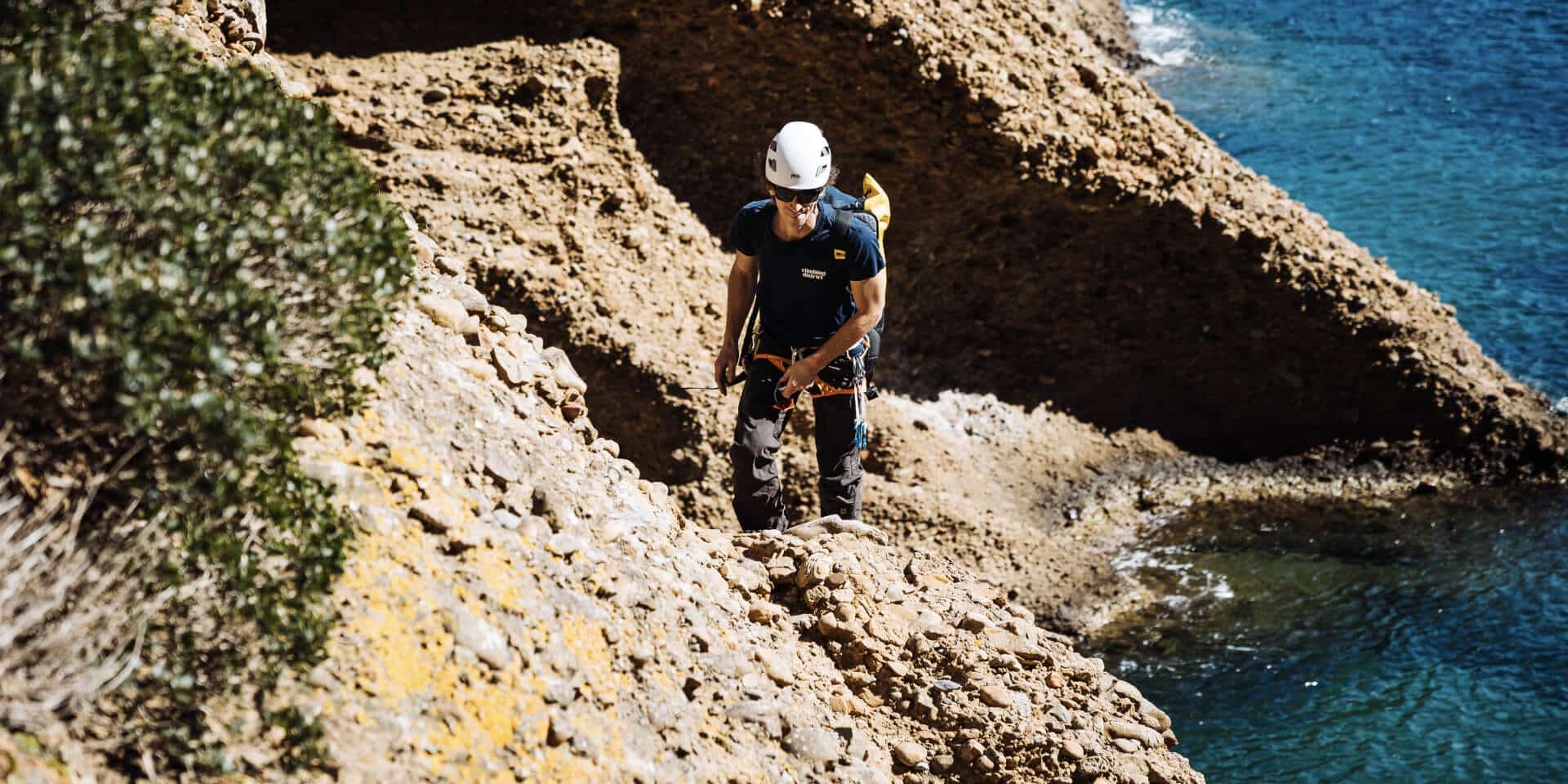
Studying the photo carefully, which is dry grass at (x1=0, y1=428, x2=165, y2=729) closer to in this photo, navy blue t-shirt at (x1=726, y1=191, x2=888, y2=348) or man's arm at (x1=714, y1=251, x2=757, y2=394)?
Result: navy blue t-shirt at (x1=726, y1=191, x2=888, y2=348)

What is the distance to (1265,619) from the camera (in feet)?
32.4

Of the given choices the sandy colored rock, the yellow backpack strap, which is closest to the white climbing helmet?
the yellow backpack strap

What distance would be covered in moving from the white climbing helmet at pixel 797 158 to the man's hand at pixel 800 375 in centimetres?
98

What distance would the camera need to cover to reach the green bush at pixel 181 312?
3.18 meters

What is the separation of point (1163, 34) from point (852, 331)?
23.0 m

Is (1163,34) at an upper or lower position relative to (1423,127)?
upper

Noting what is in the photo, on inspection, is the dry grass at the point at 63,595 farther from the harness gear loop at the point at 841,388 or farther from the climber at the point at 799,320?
the harness gear loop at the point at 841,388

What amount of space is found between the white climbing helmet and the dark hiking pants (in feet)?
3.71

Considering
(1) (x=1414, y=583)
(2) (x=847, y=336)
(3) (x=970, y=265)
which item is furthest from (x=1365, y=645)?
(2) (x=847, y=336)

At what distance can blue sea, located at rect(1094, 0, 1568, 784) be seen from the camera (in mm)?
8562

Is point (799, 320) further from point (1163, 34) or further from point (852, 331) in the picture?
point (1163, 34)

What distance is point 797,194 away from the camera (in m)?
5.94

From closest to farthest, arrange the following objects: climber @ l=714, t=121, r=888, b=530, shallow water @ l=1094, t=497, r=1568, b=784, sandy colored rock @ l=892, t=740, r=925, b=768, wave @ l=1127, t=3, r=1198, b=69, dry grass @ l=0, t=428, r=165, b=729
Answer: dry grass @ l=0, t=428, r=165, b=729 < sandy colored rock @ l=892, t=740, r=925, b=768 < climber @ l=714, t=121, r=888, b=530 < shallow water @ l=1094, t=497, r=1568, b=784 < wave @ l=1127, t=3, r=1198, b=69

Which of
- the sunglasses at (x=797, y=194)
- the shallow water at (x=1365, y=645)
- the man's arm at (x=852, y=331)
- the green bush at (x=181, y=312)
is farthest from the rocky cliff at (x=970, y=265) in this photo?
the green bush at (x=181, y=312)
